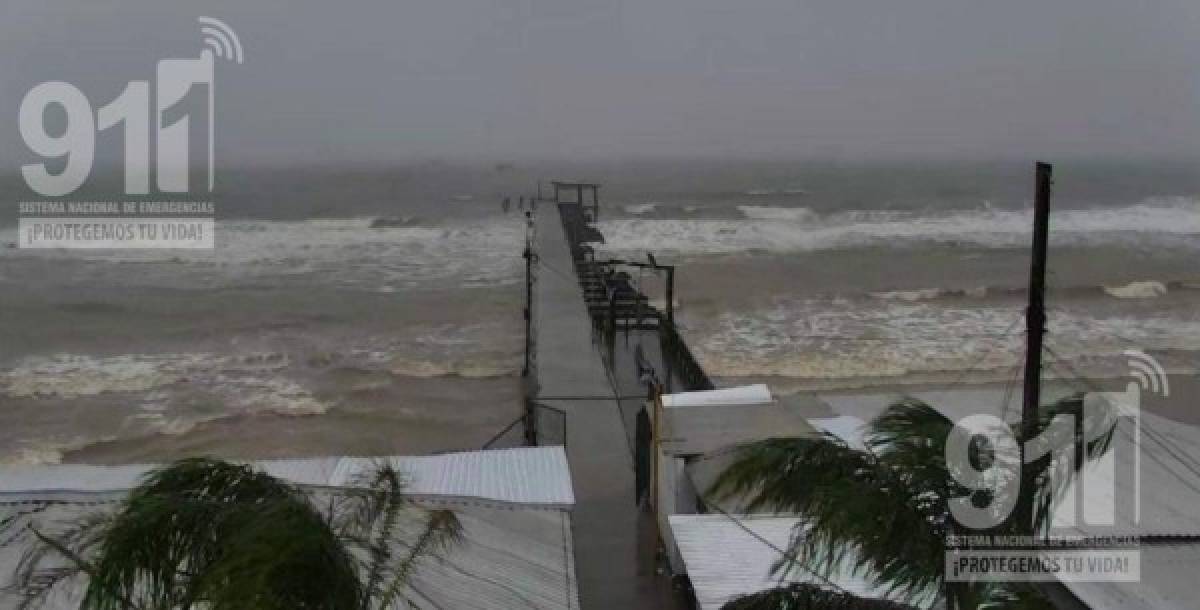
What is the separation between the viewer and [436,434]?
15023 mm

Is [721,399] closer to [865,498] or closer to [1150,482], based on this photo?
[1150,482]

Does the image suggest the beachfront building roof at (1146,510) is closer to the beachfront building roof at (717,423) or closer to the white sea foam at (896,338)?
the beachfront building roof at (717,423)

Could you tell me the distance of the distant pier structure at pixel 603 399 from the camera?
7.98 m

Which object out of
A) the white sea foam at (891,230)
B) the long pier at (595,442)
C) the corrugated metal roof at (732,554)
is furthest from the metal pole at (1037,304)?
the white sea foam at (891,230)

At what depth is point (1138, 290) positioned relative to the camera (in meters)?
29.8

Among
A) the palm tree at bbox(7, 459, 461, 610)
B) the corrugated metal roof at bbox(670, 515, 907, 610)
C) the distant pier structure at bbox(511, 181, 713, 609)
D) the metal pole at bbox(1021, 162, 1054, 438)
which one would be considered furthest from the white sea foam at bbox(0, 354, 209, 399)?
the metal pole at bbox(1021, 162, 1054, 438)

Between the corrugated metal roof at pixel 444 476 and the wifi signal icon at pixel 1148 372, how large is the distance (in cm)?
1338

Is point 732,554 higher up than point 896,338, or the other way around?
point 732,554

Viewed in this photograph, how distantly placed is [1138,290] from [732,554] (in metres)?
28.1

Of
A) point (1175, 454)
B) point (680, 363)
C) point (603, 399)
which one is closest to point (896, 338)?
point (680, 363)

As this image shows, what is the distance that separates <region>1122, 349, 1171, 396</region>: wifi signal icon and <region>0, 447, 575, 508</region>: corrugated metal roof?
13.4m

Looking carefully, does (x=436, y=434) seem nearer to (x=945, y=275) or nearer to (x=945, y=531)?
(x=945, y=531)

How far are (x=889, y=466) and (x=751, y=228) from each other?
4205 centimetres

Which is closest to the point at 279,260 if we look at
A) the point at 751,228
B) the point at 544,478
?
the point at 751,228
